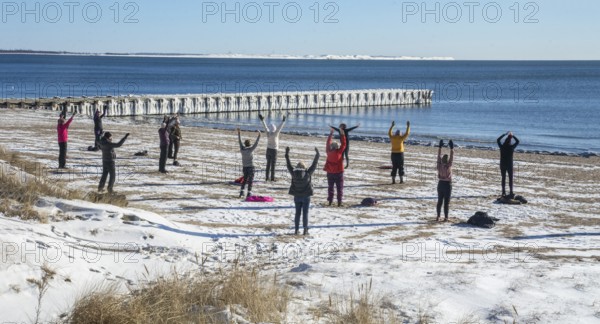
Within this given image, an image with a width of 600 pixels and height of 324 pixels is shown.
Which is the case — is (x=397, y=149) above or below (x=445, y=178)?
above

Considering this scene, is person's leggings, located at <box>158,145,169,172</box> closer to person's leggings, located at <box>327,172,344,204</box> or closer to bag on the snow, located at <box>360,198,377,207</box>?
person's leggings, located at <box>327,172,344,204</box>

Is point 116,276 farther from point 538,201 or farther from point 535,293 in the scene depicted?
point 538,201

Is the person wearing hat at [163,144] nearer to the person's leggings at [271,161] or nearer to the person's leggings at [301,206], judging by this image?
the person's leggings at [271,161]

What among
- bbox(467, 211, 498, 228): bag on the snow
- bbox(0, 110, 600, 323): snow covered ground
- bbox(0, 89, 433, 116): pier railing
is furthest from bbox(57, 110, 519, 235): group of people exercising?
bbox(0, 89, 433, 116): pier railing

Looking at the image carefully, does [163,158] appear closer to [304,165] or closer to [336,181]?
[336,181]

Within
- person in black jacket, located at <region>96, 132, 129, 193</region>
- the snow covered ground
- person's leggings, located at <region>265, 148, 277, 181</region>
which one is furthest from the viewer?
person's leggings, located at <region>265, 148, 277, 181</region>

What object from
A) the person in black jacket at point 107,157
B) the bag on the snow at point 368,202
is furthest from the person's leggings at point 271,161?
the person in black jacket at point 107,157

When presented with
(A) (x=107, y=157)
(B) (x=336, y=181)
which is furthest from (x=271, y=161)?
(A) (x=107, y=157)

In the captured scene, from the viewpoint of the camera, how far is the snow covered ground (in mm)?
8594

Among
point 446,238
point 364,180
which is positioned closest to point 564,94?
point 364,180

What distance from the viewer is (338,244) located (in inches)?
486

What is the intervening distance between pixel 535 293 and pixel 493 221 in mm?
5876

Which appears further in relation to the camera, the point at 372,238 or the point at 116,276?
the point at 372,238

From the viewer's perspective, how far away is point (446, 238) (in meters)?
13.2
